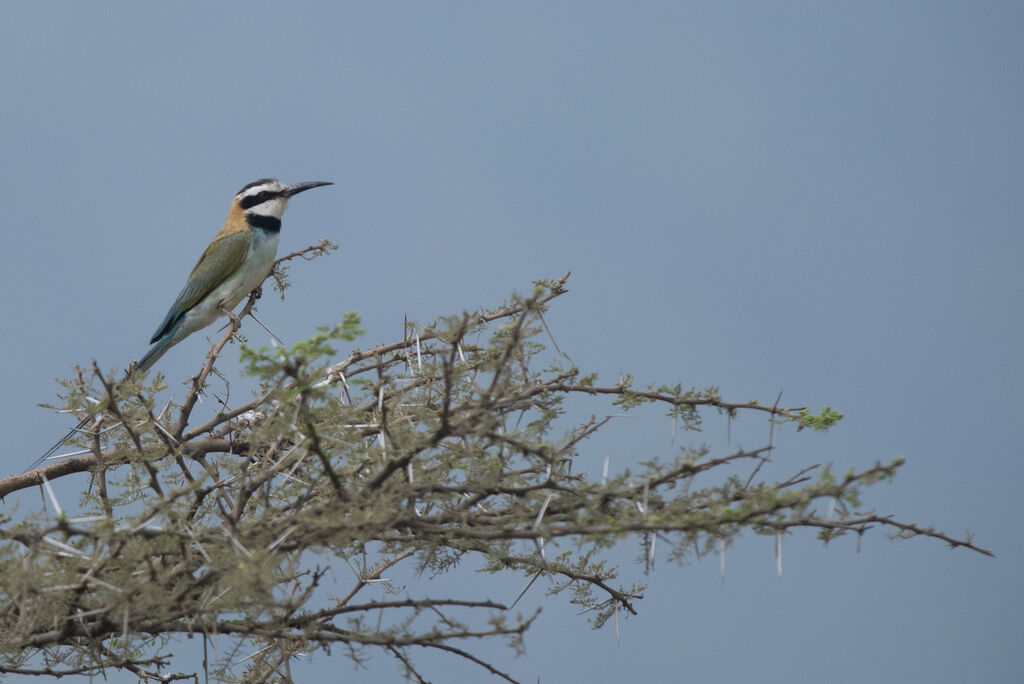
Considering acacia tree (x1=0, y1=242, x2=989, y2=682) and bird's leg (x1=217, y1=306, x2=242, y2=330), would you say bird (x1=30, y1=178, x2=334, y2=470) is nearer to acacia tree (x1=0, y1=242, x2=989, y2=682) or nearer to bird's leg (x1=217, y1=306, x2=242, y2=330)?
bird's leg (x1=217, y1=306, x2=242, y2=330)

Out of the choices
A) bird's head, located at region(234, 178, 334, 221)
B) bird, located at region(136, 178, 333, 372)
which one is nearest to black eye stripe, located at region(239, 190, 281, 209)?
bird's head, located at region(234, 178, 334, 221)

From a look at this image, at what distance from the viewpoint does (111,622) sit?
3.35m

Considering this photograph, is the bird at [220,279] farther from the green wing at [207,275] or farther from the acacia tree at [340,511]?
the acacia tree at [340,511]

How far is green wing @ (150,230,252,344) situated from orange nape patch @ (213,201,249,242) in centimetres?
14

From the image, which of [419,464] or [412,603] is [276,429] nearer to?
[419,464]

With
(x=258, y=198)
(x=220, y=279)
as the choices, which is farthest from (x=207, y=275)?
(x=258, y=198)

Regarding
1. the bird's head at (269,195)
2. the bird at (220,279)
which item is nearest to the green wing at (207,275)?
the bird at (220,279)

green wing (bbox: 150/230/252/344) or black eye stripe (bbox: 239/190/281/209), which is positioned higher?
black eye stripe (bbox: 239/190/281/209)

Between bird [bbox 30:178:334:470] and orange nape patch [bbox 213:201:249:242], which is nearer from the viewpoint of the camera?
bird [bbox 30:178:334:470]

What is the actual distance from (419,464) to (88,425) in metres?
1.56

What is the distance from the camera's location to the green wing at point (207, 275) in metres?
6.18

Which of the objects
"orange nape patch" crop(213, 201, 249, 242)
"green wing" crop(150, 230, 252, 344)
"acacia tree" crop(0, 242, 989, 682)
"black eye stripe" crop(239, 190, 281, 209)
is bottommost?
"acacia tree" crop(0, 242, 989, 682)

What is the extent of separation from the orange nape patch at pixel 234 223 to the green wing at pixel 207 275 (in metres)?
0.14

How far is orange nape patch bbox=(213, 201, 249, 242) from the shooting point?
21.4 ft
